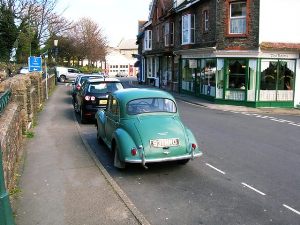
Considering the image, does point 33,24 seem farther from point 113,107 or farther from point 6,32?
point 113,107

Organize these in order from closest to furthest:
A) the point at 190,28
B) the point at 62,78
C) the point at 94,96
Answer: the point at 94,96 < the point at 190,28 < the point at 62,78

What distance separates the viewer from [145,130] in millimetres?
8000

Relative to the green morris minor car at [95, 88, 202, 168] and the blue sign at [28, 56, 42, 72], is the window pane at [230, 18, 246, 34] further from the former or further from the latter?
the green morris minor car at [95, 88, 202, 168]

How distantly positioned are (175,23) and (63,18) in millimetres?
20306

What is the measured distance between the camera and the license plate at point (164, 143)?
7.78 meters

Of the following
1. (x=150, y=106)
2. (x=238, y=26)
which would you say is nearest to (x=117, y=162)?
(x=150, y=106)

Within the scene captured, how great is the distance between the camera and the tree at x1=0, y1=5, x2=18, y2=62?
134 ft

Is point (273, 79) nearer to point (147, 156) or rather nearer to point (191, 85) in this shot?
point (191, 85)

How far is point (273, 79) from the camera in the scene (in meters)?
23.7

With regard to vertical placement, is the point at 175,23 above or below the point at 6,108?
above

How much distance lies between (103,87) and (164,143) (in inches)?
Result: 307

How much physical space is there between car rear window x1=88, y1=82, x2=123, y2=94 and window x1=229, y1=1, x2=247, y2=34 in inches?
442

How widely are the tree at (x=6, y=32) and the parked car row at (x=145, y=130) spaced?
3502cm

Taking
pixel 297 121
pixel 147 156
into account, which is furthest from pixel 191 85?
pixel 147 156
